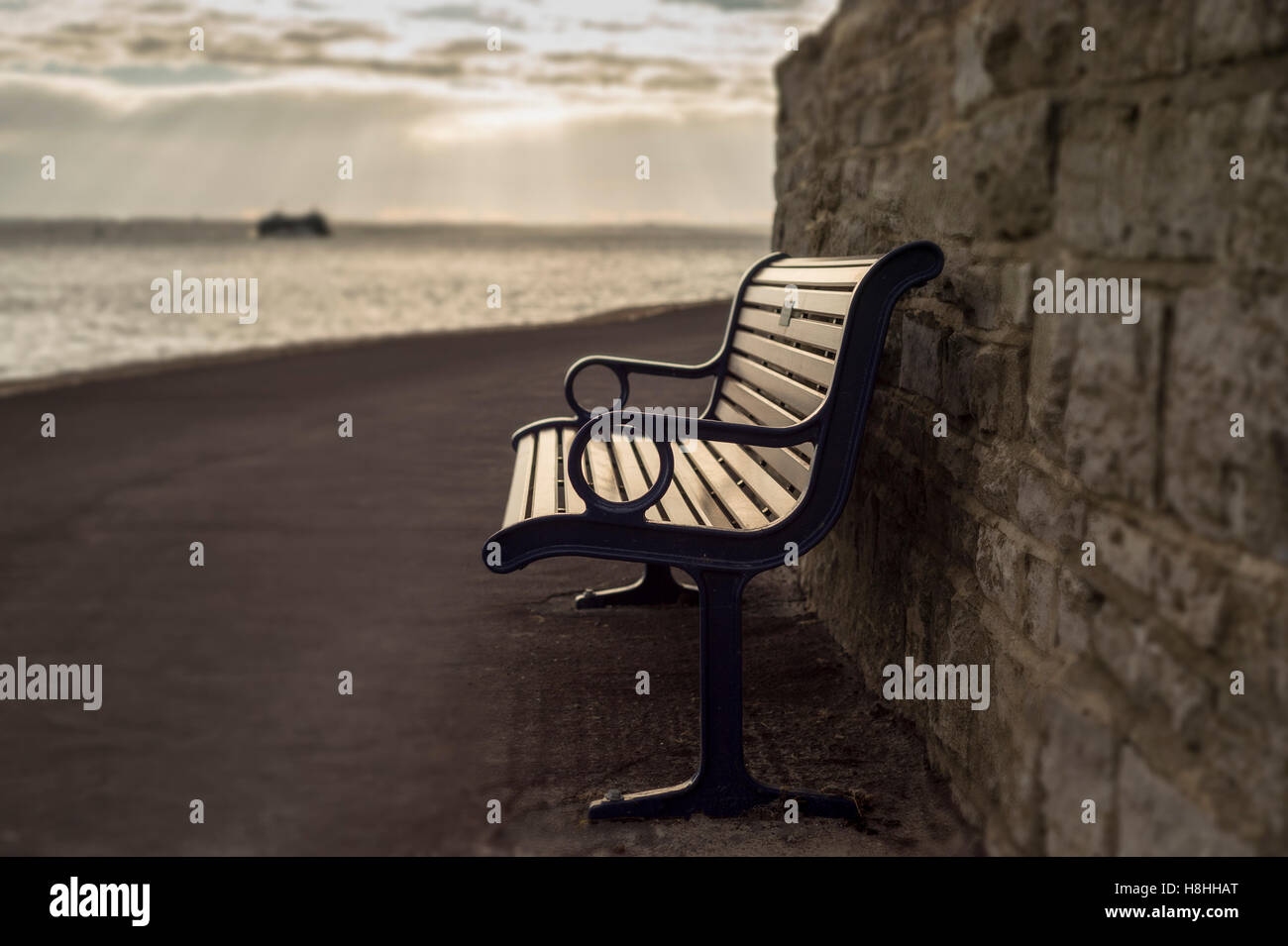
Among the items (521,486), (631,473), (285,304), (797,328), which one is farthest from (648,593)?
(285,304)

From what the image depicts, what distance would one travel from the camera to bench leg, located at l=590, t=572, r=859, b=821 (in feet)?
9.12

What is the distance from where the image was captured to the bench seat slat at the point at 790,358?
2924 mm

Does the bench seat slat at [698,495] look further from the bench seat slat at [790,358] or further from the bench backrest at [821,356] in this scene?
the bench seat slat at [790,358]

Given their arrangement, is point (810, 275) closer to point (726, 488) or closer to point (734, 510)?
point (726, 488)

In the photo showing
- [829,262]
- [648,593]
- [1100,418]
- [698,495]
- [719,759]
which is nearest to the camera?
[1100,418]

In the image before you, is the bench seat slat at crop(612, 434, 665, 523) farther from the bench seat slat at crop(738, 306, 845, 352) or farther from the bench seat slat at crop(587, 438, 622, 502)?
the bench seat slat at crop(738, 306, 845, 352)

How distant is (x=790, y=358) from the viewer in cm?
338

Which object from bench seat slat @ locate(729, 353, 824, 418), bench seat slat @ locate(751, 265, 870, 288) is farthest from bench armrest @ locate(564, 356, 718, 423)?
bench seat slat @ locate(751, 265, 870, 288)

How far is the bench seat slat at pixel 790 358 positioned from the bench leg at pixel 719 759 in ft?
1.94

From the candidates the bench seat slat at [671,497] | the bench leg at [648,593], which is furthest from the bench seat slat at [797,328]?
the bench leg at [648,593]

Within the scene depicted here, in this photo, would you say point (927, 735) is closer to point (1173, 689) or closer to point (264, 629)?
point (1173, 689)

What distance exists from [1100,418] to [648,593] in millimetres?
2780

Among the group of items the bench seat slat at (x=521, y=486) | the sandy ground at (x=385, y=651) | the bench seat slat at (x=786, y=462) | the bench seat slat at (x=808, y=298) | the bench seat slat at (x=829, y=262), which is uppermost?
the bench seat slat at (x=829, y=262)
